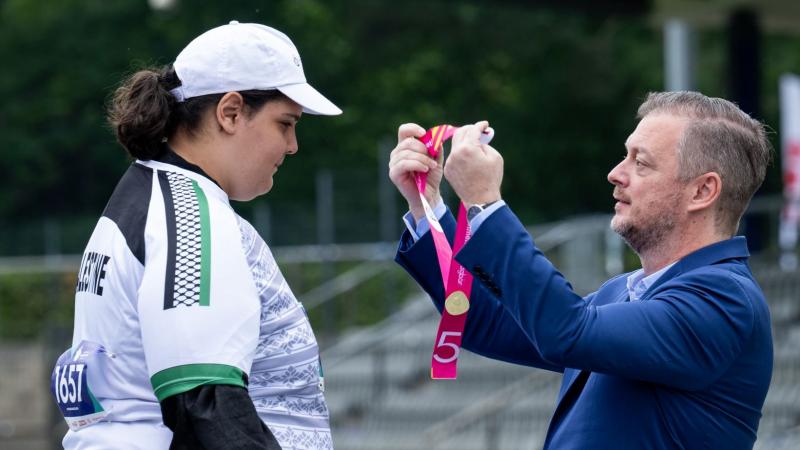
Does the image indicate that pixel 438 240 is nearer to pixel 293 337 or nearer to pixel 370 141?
pixel 293 337

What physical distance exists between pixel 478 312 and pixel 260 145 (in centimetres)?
82

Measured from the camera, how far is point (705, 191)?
3020 millimetres

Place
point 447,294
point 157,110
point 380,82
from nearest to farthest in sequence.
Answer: point 157,110, point 447,294, point 380,82

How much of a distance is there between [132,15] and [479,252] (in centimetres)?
3245

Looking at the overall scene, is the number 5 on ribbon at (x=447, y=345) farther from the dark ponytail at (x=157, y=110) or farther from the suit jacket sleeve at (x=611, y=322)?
the dark ponytail at (x=157, y=110)

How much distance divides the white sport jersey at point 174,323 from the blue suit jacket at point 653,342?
45cm

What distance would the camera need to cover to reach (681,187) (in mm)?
3010

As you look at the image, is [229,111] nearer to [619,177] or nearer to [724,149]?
[619,177]

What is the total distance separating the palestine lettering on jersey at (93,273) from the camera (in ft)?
9.21

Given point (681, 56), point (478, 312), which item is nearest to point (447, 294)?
point (478, 312)

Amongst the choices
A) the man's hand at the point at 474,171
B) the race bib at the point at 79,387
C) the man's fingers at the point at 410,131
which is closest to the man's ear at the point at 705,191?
the man's hand at the point at 474,171

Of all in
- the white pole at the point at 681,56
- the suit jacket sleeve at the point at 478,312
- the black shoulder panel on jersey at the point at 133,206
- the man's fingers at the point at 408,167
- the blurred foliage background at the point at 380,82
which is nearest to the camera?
the black shoulder panel on jersey at the point at 133,206

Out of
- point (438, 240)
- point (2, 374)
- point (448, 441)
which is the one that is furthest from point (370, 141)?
point (438, 240)

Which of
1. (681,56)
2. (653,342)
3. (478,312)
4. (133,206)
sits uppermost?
(133,206)
